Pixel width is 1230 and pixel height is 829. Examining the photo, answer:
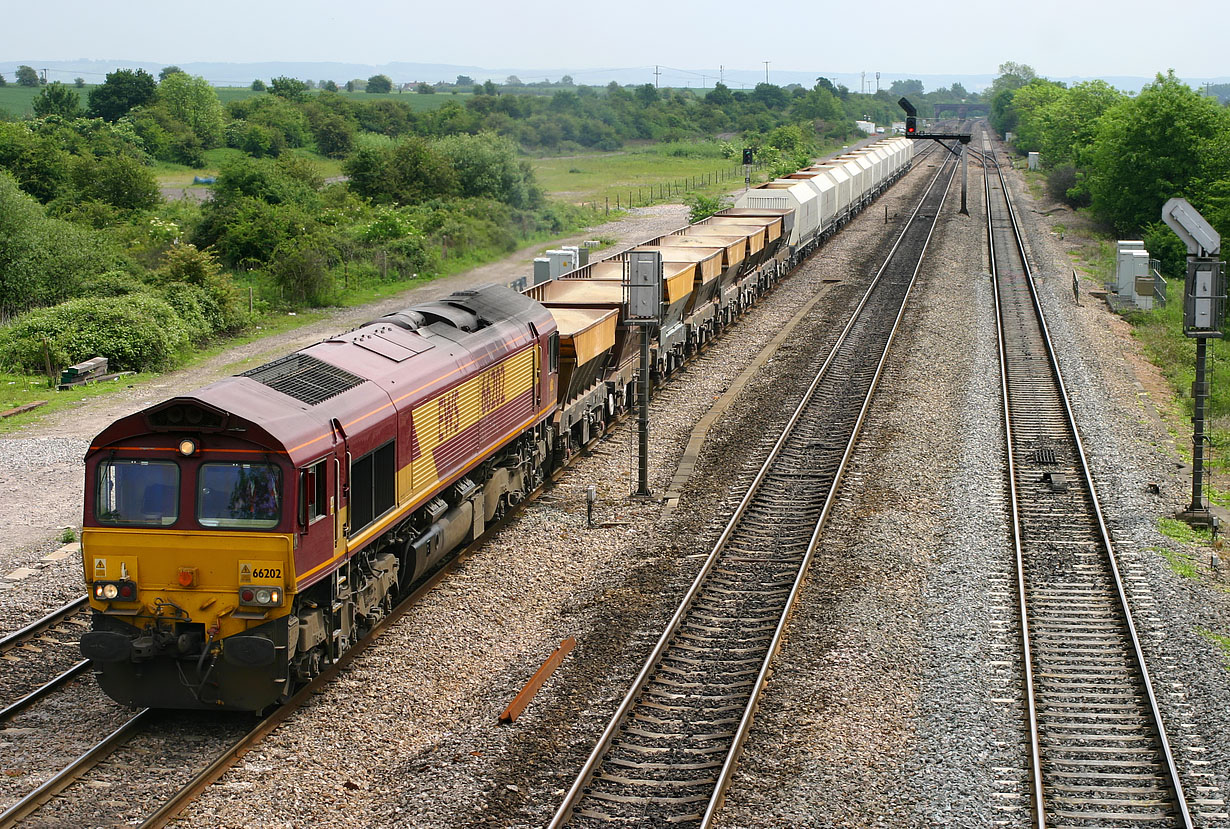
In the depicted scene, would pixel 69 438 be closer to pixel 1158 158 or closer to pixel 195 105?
pixel 1158 158

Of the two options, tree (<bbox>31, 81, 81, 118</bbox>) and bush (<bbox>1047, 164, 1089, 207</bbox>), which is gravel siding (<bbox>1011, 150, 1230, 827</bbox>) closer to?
bush (<bbox>1047, 164, 1089, 207</bbox>)

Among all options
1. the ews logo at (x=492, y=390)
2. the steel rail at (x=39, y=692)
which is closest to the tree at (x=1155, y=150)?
the ews logo at (x=492, y=390)

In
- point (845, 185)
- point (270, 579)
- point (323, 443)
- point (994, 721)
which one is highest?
point (845, 185)

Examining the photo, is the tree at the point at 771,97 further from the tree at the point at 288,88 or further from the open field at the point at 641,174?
the tree at the point at 288,88

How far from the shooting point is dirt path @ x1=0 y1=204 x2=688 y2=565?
19281mm

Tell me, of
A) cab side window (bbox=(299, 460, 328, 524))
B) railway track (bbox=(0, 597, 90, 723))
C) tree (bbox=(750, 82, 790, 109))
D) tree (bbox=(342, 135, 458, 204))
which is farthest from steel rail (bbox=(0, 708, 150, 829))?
tree (bbox=(750, 82, 790, 109))

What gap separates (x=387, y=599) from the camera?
1458 centimetres

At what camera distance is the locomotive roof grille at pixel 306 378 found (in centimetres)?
1275

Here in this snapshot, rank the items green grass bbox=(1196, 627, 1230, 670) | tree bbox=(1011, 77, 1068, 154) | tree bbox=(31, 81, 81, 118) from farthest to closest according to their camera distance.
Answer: tree bbox=(1011, 77, 1068, 154)
tree bbox=(31, 81, 81, 118)
green grass bbox=(1196, 627, 1230, 670)

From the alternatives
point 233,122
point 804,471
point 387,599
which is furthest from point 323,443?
point 233,122

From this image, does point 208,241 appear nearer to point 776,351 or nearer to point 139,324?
point 139,324

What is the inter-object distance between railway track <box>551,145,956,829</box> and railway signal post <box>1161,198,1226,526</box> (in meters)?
5.86

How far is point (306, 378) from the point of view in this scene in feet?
43.4

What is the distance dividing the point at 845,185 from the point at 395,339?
2033 inches
